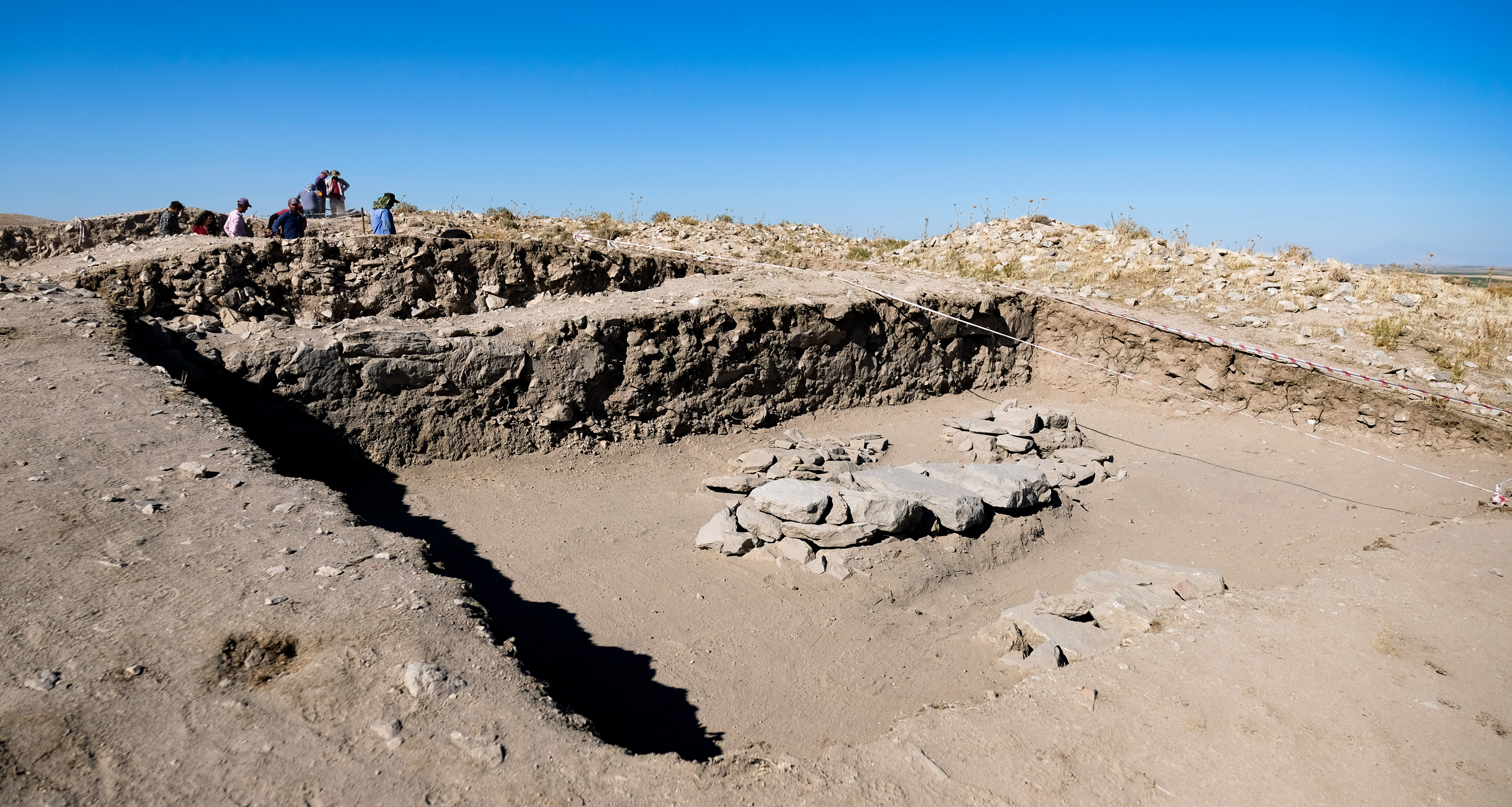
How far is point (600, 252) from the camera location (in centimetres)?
1045

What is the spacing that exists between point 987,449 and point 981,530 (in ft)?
7.91

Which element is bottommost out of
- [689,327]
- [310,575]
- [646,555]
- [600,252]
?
[646,555]

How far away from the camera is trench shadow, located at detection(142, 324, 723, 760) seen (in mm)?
4535

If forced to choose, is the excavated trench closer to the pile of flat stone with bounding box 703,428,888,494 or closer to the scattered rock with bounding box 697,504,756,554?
the scattered rock with bounding box 697,504,756,554

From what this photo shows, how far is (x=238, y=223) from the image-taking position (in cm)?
1027

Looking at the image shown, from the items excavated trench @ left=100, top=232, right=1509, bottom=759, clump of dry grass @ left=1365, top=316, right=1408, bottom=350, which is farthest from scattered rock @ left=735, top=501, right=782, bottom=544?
clump of dry grass @ left=1365, top=316, right=1408, bottom=350

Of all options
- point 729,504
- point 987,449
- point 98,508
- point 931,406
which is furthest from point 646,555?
point 931,406

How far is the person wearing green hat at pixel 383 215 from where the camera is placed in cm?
1043

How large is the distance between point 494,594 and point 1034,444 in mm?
6605

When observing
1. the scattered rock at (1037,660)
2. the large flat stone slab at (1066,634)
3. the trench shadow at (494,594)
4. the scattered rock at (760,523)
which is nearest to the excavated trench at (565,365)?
the trench shadow at (494,594)

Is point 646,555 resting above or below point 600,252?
below

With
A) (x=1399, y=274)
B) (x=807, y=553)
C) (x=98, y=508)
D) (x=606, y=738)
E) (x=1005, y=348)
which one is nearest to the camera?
(x=606, y=738)

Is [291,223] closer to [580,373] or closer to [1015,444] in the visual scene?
[580,373]

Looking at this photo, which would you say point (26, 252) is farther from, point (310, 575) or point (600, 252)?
point (310, 575)
